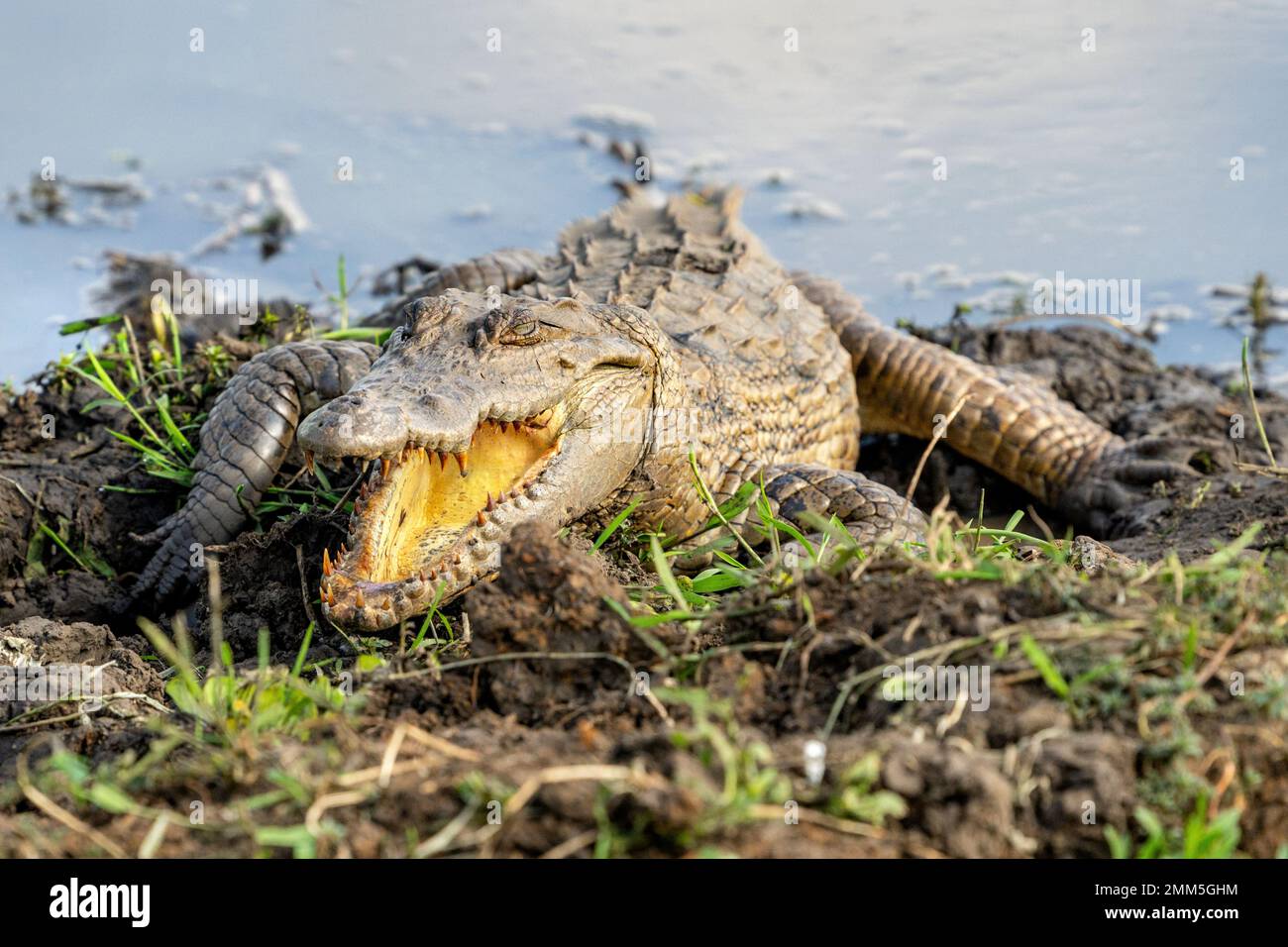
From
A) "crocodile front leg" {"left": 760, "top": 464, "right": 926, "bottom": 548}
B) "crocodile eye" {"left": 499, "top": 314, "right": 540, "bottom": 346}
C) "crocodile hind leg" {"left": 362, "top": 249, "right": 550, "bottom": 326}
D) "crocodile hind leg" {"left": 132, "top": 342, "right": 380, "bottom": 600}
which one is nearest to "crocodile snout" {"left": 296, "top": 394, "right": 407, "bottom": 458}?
"crocodile eye" {"left": 499, "top": 314, "right": 540, "bottom": 346}

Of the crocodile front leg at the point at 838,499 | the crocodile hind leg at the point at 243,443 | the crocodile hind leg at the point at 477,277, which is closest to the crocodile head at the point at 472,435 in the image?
the crocodile front leg at the point at 838,499

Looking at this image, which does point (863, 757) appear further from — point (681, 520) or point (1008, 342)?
point (1008, 342)

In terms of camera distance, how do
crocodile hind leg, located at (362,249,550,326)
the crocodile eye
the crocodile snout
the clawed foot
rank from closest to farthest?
1. the crocodile snout
2. the crocodile eye
3. the clawed foot
4. crocodile hind leg, located at (362,249,550,326)

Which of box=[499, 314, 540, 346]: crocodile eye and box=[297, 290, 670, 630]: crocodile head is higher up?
box=[499, 314, 540, 346]: crocodile eye

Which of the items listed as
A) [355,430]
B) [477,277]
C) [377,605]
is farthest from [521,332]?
[477,277]

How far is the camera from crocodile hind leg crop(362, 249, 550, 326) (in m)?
6.27

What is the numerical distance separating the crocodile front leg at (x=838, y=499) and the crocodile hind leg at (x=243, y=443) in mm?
1766

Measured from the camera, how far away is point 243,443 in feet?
15.0

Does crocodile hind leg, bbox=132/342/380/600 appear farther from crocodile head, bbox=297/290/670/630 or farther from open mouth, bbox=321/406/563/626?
open mouth, bbox=321/406/563/626

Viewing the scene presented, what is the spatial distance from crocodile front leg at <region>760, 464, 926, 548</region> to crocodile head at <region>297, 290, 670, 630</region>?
68cm

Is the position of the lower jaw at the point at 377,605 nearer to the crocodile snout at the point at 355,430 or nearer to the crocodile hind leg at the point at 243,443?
the crocodile snout at the point at 355,430

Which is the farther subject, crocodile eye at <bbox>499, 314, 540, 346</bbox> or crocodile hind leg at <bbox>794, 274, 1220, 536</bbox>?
crocodile hind leg at <bbox>794, 274, 1220, 536</bbox>

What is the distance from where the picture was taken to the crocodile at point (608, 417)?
140 inches

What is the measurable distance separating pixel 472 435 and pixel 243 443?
1.35 meters
